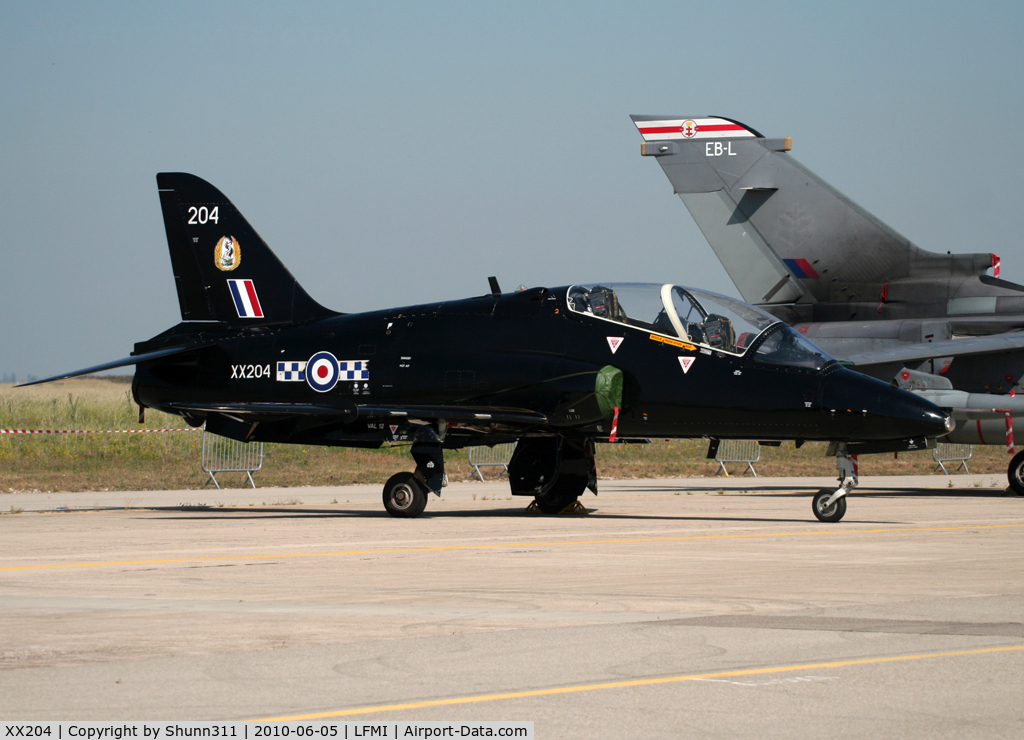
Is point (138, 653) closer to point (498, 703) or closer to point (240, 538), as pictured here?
point (498, 703)

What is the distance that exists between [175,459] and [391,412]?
1433cm

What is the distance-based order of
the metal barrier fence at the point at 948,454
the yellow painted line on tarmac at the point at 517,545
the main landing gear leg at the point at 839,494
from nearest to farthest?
the yellow painted line on tarmac at the point at 517,545 < the main landing gear leg at the point at 839,494 < the metal barrier fence at the point at 948,454

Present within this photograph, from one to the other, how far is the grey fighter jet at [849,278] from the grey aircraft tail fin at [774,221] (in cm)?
2

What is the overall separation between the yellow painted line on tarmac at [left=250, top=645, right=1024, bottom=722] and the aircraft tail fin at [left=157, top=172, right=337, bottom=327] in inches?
515

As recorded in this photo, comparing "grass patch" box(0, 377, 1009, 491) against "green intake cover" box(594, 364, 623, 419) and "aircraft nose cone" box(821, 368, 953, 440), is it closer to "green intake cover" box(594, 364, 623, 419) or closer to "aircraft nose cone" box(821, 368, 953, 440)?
"green intake cover" box(594, 364, 623, 419)

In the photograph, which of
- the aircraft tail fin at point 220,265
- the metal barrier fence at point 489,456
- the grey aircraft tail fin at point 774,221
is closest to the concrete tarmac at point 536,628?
the aircraft tail fin at point 220,265

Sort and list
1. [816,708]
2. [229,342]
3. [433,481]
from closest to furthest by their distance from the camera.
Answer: [816,708] → [433,481] → [229,342]

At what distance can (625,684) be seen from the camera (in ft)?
16.5

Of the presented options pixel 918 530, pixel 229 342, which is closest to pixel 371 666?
Result: pixel 918 530

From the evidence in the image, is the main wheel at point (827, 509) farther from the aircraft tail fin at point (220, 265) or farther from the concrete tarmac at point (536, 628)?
the aircraft tail fin at point (220, 265)

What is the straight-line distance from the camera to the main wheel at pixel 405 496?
15617 millimetres

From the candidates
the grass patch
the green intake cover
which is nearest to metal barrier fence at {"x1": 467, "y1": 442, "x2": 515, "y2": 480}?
the grass patch

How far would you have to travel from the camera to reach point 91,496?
21812mm

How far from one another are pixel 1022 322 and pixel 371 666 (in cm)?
2054
